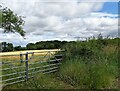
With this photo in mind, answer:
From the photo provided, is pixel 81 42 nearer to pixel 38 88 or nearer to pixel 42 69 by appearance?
pixel 42 69

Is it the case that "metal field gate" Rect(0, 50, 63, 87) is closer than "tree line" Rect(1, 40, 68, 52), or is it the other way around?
"metal field gate" Rect(0, 50, 63, 87)

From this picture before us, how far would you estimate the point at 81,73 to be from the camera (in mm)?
14078

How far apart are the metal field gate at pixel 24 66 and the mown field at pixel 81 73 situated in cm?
28

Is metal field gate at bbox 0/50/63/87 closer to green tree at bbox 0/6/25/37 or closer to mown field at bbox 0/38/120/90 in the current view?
mown field at bbox 0/38/120/90

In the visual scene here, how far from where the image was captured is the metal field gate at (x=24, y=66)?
12138 millimetres

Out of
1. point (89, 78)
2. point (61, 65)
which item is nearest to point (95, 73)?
point (89, 78)

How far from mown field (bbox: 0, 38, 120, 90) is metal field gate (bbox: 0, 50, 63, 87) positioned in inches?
11.1

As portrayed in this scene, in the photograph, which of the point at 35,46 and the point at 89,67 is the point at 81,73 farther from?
the point at 35,46

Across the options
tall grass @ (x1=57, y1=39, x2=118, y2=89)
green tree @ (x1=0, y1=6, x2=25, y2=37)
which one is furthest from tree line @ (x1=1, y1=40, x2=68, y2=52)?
green tree @ (x1=0, y1=6, x2=25, y2=37)

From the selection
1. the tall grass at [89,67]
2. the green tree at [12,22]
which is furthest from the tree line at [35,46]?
the green tree at [12,22]

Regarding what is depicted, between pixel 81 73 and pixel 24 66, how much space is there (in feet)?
9.51

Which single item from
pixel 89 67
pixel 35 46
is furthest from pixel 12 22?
pixel 89 67

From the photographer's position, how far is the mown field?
42.6ft

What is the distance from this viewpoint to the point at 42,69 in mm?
14750
